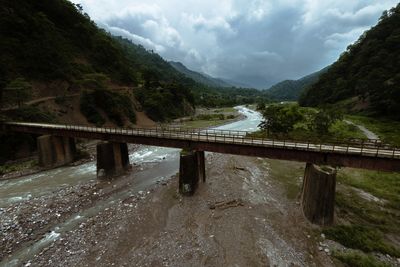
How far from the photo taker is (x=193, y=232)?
62.6ft

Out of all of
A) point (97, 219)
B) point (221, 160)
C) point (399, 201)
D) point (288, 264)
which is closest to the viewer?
point (288, 264)

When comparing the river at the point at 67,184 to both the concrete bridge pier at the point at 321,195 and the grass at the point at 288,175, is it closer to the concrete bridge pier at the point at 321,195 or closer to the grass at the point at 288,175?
the grass at the point at 288,175

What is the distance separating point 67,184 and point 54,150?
1019 centimetres

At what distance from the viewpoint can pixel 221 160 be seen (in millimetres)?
39438

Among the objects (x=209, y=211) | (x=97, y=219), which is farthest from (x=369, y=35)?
(x=97, y=219)

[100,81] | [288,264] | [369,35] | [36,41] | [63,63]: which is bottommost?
[288,264]

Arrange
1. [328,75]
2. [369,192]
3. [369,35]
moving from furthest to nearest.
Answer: [328,75] → [369,35] → [369,192]

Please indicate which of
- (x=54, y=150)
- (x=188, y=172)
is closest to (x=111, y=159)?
(x=54, y=150)

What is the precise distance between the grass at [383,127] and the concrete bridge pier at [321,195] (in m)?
32.1

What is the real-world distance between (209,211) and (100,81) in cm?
5573

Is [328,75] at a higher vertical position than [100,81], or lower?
higher

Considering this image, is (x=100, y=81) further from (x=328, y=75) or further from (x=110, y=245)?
(x=328, y=75)

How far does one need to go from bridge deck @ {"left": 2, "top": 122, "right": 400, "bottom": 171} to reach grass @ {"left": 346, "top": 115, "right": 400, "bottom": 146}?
94.0ft

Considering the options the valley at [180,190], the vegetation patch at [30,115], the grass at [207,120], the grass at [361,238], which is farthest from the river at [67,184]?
the grass at [207,120]
